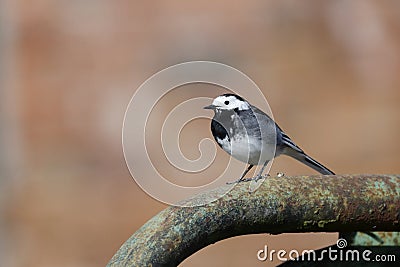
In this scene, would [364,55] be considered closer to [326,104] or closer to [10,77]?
[326,104]

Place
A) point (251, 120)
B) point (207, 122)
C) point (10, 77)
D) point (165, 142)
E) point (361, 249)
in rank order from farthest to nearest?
1. point (10, 77)
2. point (207, 122)
3. point (165, 142)
4. point (251, 120)
5. point (361, 249)

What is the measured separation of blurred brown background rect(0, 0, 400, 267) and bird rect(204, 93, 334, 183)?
3.06 ft

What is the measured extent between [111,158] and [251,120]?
1.46m

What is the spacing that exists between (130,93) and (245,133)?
4.82 ft

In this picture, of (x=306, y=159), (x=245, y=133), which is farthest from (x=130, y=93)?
(x=245, y=133)

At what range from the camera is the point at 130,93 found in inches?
146

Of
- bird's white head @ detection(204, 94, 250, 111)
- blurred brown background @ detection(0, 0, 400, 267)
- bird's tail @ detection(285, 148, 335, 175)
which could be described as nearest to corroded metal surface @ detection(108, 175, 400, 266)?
bird's white head @ detection(204, 94, 250, 111)

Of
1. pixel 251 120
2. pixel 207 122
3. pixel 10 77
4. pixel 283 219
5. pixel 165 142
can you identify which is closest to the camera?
pixel 283 219

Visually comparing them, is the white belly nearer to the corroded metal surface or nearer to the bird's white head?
the bird's white head

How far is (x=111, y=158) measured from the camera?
3.76 metres

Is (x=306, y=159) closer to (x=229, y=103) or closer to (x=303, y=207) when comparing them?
(x=229, y=103)

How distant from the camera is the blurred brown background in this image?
3.52 metres

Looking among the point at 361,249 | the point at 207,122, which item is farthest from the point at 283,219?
the point at 207,122

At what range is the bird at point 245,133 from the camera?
227 cm
